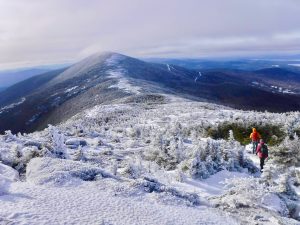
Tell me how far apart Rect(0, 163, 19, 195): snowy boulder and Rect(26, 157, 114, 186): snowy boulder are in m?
0.47

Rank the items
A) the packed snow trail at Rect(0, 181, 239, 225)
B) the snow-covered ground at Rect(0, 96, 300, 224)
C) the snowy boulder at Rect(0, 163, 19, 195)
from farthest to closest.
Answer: the snowy boulder at Rect(0, 163, 19, 195) → the snow-covered ground at Rect(0, 96, 300, 224) → the packed snow trail at Rect(0, 181, 239, 225)

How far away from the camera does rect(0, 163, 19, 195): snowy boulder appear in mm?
12237

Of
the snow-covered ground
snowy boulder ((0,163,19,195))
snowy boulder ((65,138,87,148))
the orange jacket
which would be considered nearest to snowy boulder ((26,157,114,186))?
the snow-covered ground

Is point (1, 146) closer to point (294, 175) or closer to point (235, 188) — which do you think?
point (235, 188)

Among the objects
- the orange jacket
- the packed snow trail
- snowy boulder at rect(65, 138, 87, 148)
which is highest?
the packed snow trail

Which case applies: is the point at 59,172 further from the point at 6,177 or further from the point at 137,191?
the point at 137,191

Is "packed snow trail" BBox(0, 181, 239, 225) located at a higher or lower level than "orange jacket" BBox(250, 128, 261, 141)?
higher

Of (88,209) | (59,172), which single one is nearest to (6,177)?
(59,172)

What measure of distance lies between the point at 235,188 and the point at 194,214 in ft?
8.45

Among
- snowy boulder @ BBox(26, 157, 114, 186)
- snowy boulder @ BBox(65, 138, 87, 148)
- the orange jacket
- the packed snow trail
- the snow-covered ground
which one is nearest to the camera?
the packed snow trail

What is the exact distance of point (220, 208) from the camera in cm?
1316

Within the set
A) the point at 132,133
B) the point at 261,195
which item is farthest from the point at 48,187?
the point at 132,133

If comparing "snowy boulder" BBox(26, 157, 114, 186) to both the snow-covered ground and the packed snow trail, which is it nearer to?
the snow-covered ground

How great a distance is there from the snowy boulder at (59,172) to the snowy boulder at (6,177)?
1.54ft
